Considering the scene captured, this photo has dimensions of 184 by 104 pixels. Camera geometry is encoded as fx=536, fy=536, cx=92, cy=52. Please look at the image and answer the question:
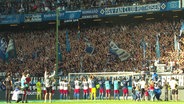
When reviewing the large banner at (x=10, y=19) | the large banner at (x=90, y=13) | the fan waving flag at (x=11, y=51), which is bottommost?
the fan waving flag at (x=11, y=51)

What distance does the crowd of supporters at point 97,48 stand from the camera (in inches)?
2121

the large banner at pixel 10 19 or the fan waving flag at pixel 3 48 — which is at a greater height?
the large banner at pixel 10 19

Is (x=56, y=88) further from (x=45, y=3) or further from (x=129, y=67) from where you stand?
(x=45, y=3)

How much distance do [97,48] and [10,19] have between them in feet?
43.4

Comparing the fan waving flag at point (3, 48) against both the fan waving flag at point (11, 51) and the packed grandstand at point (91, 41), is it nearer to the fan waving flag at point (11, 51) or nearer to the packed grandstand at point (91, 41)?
the packed grandstand at point (91, 41)

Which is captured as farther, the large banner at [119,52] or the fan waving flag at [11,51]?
the fan waving flag at [11,51]

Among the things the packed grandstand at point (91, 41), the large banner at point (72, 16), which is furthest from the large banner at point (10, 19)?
the large banner at point (72, 16)

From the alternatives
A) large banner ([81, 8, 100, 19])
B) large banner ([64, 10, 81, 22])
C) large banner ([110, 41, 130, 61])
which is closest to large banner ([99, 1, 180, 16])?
large banner ([81, 8, 100, 19])

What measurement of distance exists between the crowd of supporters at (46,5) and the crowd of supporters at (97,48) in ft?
8.42

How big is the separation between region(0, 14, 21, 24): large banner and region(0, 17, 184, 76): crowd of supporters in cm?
214

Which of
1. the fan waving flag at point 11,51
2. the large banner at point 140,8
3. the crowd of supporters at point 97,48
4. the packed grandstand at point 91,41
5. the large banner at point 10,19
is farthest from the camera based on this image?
the large banner at point 10,19

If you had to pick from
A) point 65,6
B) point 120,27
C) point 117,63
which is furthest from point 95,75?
point 65,6

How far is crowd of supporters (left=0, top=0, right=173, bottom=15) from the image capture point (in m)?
61.1

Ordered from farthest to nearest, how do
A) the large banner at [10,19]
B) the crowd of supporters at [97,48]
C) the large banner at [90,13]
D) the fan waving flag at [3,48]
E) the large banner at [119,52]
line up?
1. the large banner at [10,19]
2. the fan waving flag at [3,48]
3. the large banner at [90,13]
4. the large banner at [119,52]
5. the crowd of supporters at [97,48]
